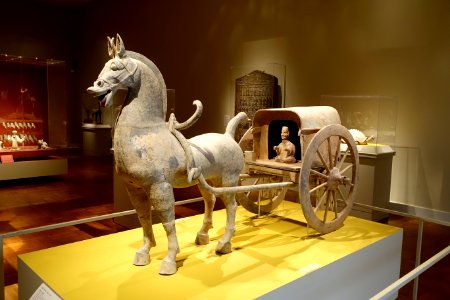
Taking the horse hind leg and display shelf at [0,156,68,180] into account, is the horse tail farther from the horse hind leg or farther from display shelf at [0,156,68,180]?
display shelf at [0,156,68,180]

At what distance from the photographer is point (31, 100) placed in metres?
8.36

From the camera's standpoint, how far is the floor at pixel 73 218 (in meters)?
4.07

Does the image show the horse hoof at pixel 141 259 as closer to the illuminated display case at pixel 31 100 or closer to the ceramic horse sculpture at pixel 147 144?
the ceramic horse sculpture at pixel 147 144

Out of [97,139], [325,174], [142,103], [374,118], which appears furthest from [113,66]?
[97,139]

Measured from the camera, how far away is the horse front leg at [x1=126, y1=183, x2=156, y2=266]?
269cm

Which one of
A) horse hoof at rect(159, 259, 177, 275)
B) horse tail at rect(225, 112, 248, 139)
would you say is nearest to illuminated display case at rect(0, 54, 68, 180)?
horse tail at rect(225, 112, 248, 139)

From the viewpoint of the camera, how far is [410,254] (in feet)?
14.9

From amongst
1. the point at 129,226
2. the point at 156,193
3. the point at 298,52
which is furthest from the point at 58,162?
the point at 156,193

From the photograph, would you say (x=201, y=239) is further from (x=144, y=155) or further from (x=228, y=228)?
(x=144, y=155)

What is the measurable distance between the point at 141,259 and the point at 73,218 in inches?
133

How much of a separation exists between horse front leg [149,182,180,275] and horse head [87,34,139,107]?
0.59 meters

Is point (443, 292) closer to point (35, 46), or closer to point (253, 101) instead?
point (253, 101)

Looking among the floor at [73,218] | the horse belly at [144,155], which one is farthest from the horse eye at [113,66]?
the floor at [73,218]

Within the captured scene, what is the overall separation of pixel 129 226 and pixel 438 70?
475cm
